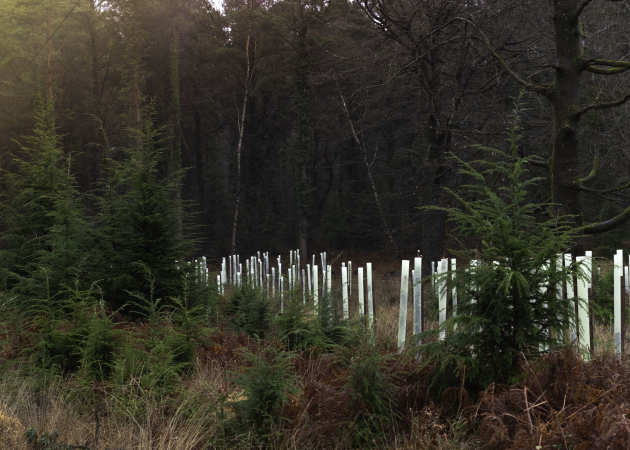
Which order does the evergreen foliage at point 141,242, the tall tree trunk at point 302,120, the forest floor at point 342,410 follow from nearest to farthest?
the forest floor at point 342,410 < the evergreen foliage at point 141,242 < the tall tree trunk at point 302,120

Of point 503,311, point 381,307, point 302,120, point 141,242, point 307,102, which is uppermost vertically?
point 307,102

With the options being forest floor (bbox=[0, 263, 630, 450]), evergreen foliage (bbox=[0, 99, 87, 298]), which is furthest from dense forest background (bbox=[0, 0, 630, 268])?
forest floor (bbox=[0, 263, 630, 450])

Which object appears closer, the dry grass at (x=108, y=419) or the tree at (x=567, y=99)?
the dry grass at (x=108, y=419)

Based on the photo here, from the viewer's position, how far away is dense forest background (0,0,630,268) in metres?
10.8

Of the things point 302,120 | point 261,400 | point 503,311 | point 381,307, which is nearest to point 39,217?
point 381,307

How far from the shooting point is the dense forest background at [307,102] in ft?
35.5

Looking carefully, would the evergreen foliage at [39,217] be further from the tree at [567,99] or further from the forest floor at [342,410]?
the tree at [567,99]

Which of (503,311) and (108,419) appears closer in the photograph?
(503,311)

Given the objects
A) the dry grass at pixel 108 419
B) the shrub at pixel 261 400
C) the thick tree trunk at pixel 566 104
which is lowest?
the dry grass at pixel 108 419

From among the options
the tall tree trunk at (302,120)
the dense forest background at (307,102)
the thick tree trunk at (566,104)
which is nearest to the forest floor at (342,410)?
the thick tree trunk at (566,104)

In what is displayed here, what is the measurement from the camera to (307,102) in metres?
26.8

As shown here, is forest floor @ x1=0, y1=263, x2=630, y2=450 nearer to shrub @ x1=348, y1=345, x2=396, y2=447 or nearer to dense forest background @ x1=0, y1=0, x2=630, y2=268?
shrub @ x1=348, y1=345, x2=396, y2=447

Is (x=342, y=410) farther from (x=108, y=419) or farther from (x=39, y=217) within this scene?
(x=39, y=217)

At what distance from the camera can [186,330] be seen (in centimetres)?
666
